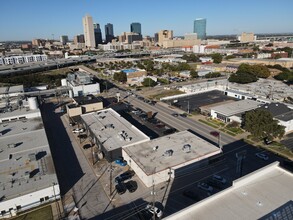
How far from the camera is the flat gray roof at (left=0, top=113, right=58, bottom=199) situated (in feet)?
80.4

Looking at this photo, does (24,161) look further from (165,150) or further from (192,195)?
(192,195)

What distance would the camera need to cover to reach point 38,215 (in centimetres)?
2314

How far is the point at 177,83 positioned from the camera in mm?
83812

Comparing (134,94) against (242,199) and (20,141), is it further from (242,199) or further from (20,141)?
(242,199)

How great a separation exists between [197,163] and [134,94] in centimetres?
4398

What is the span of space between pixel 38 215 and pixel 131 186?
34.5 ft

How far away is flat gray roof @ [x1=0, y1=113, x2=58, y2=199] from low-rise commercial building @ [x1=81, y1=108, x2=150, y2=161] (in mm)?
7794

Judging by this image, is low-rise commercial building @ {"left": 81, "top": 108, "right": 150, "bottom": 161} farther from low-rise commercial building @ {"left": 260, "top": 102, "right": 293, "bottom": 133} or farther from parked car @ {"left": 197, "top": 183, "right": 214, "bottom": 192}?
low-rise commercial building @ {"left": 260, "top": 102, "right": 293, "bottom": 133}

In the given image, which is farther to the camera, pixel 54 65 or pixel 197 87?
pixel 54 65

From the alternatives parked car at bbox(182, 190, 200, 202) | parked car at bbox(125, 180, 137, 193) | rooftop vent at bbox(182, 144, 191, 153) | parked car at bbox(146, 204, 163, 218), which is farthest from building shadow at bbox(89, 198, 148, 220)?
rooftop vent at bbox(182, 144, 191, 153)

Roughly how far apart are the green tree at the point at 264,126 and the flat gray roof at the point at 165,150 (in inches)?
366

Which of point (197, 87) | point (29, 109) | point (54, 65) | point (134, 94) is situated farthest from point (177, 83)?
point (54, 65)

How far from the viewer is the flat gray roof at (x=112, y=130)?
1353 inches

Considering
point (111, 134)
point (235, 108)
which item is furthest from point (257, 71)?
point (111, 134)
